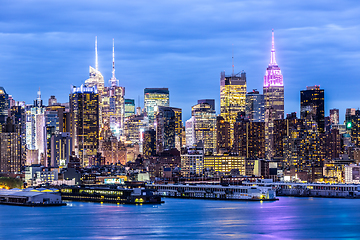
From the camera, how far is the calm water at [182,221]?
91.2 meters

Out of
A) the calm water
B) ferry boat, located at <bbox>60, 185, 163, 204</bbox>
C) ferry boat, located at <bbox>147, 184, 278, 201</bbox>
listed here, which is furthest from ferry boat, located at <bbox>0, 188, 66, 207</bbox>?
ferry boat, located at <bbox>147, 184, 278, 201</bbox>

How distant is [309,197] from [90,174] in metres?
53.2

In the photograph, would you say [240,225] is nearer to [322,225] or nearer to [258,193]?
[322,225]

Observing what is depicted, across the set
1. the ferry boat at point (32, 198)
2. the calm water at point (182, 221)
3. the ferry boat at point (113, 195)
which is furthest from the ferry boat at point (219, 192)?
the ferry boat at point (32, 198)

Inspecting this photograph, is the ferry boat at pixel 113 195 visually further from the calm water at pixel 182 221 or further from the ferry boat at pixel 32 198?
the ferry boat at pixel 32 198

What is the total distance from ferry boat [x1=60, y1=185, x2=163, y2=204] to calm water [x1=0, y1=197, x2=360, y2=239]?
3541 mm

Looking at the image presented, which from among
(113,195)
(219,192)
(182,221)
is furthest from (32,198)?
(219,192)

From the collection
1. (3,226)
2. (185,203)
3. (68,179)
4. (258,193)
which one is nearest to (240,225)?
(3,226)

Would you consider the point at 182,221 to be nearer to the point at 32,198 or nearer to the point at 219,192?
the point at 32,198

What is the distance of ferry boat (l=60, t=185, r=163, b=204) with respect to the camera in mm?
130875

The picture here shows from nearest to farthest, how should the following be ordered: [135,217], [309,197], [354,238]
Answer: [354,238] → [135,217] → [309,197]

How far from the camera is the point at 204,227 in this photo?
9800 cm

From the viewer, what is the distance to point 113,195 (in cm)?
13388

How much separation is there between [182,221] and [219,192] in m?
50.7
